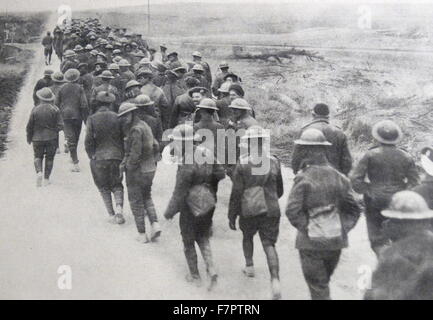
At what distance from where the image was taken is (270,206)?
4898mm

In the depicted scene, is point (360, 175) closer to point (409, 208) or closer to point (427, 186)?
point (427, 186)

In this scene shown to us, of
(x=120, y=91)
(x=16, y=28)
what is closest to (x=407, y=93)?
(x=120, y=91)

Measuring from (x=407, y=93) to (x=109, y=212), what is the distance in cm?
852

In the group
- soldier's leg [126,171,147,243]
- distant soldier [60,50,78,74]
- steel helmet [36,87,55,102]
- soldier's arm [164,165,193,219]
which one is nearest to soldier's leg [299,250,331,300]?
soldier's arm [164,165,193,219]

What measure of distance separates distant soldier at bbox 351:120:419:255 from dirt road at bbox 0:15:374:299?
97 centimetres

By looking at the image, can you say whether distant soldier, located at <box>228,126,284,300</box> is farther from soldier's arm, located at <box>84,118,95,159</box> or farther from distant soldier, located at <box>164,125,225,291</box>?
soldier's arm, located at <box>84,118,95,159</box>

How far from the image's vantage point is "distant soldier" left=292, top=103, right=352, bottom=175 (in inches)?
219

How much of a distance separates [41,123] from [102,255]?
2.80 m

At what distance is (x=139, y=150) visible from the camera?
589 centimetres

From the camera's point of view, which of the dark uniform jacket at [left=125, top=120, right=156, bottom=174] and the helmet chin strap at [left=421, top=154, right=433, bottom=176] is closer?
the helmet chin strap at [left=421, top=154, right=433, bottom=176]

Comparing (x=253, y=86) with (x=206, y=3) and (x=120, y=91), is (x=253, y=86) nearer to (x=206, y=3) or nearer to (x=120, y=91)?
(x=206, y=3)

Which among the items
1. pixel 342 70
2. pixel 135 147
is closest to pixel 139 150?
pixel 135 147

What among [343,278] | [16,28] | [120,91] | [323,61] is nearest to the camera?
[343,278]

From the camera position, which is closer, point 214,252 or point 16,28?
point 214,252
